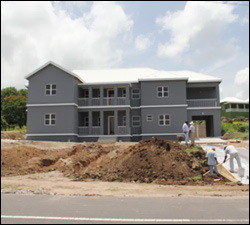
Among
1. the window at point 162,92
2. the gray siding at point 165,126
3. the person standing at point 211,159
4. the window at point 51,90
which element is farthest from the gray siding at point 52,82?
the person standing at point 211,159

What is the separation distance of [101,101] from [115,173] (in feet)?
48.6

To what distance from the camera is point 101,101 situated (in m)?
29.4

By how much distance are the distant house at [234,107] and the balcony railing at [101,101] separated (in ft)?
84.9

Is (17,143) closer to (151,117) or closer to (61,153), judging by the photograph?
(61,153)

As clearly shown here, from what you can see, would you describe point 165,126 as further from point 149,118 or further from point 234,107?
point 234,107

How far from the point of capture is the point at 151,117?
29.6m

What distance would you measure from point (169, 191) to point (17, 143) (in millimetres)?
13843

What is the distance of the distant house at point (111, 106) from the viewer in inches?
1113

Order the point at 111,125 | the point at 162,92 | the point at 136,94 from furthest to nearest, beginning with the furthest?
the point at 111,125
the point at 136,94
the point at 162,92

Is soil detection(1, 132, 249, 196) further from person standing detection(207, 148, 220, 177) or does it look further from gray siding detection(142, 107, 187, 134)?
gray siding detection(142, 107, 187, 134)

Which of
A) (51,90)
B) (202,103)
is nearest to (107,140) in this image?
(51,90)

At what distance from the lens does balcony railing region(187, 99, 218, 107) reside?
30433mm

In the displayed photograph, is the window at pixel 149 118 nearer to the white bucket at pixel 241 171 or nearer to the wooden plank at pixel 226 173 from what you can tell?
the wooden plank at pixel 226 173

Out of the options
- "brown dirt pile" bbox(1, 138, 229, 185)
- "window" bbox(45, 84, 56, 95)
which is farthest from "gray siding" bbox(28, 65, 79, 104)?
"brown dirt pile" bbox(1, 138, 229, 185)
